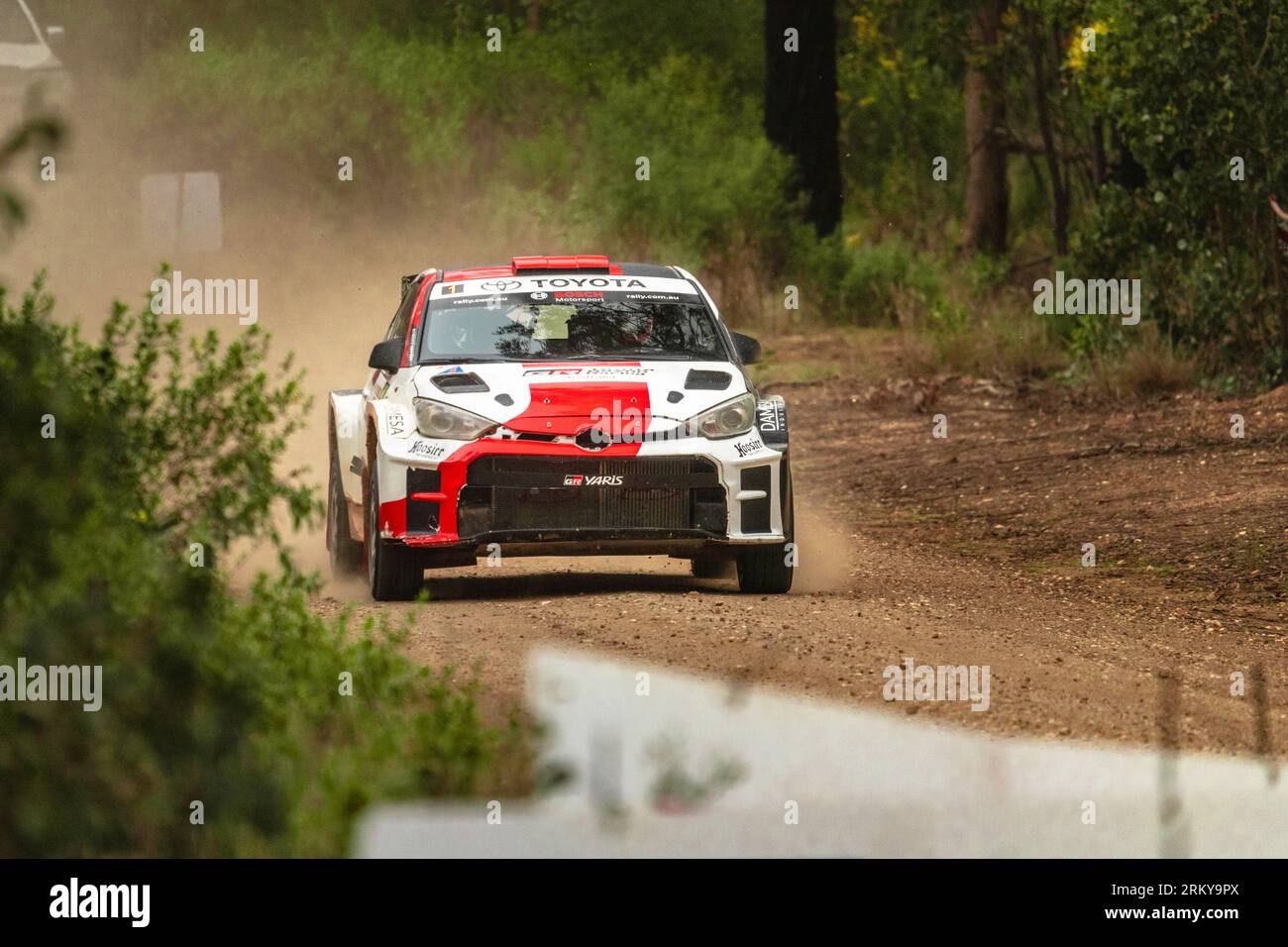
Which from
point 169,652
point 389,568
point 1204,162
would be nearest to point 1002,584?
point 389,568

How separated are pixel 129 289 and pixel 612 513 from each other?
20689 millimetres

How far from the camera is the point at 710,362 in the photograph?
11.6 m

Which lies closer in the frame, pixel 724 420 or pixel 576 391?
pixel 576 391

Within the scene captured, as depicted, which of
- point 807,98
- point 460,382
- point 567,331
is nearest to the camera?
point 460,382

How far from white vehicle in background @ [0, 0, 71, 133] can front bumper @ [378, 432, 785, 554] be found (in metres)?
16.9

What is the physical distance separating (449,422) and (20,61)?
1825cm

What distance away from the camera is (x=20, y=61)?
27250mm

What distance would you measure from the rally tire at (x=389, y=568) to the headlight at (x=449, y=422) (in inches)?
16.0

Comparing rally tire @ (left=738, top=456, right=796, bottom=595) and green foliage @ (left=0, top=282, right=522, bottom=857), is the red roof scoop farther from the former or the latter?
green foliage @ (left=0, top=282, right=522, bottom=857)

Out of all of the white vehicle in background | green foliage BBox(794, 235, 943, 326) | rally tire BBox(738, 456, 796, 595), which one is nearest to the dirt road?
rally tire BBox(738, 456, 796, 595)

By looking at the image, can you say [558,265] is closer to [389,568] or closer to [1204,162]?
[389,568]

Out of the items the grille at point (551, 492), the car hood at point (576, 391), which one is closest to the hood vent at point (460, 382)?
the car hood at point (576, 391)

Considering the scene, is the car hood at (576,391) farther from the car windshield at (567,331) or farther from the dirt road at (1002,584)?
the dirt road at (1002,584)

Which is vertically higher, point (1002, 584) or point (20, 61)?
point (20, 61)
